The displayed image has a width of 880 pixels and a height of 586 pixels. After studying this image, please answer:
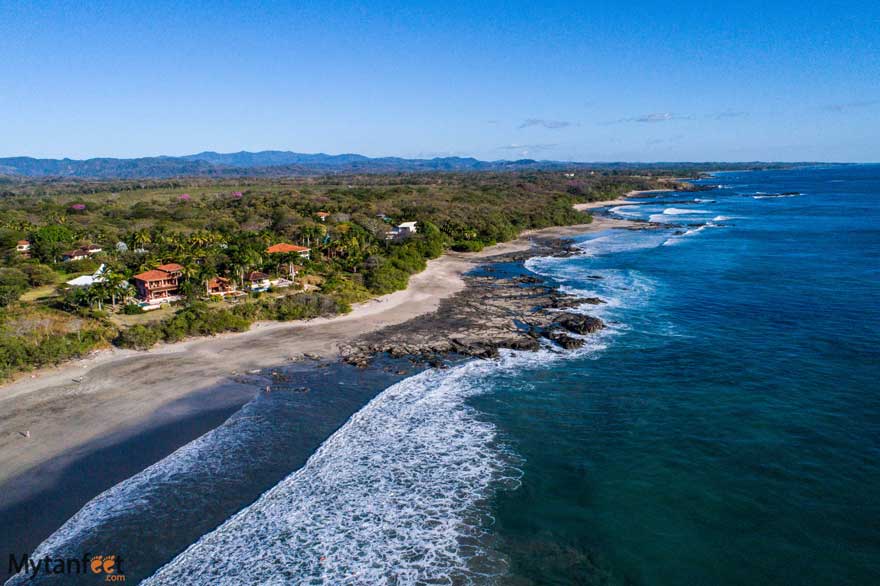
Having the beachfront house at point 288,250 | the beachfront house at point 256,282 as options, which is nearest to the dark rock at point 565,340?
the beachfront house at point 256,282

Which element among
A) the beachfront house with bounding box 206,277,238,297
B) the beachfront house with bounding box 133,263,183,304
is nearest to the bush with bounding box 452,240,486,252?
the beachfront house with bounding box 206,277,238,297

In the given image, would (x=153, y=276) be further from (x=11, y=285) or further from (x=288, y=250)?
(x=288, y=250)

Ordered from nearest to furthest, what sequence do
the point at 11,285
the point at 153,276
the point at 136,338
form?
the point at 136,338, the point at 11,285, the point at 153,276

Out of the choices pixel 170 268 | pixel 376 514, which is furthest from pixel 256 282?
pixel 376 514

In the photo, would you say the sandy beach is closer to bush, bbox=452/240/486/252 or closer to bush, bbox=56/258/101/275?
bush, bbox=56/258/101/275

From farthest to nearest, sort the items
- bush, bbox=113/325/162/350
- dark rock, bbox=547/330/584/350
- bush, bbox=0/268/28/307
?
bush, bbox=0/268/28/307
bush, bbox=113/325/162/350
dark rock, bbox=547/330/584/350

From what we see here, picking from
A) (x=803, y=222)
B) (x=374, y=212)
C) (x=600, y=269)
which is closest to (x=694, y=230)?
(x=803, y=222)
